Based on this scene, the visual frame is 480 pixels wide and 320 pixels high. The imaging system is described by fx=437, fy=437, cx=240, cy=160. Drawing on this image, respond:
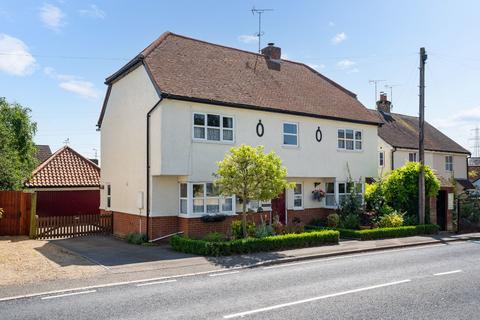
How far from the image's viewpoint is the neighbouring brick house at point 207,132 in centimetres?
1797

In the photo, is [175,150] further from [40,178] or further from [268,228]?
[40,178]

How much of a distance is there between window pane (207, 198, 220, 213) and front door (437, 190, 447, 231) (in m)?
12.7

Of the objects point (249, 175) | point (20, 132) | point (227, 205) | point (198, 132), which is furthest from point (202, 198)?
point (20, 132)

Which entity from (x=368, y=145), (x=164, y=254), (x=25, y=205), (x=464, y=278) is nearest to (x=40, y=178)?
(x=25, y=205)

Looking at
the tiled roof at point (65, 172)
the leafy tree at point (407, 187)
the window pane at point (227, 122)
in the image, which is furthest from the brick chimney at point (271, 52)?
the tiled roof at point (65, 172)

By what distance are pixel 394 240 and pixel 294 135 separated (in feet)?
22.3

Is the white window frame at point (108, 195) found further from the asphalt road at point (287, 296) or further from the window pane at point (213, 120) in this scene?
the asphalt road at point (287, 296)

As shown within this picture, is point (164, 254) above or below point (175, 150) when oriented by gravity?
below

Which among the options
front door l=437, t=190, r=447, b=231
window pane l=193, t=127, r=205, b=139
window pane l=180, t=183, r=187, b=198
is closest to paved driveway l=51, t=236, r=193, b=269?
window pane l=180, t=183, r=187, b=198

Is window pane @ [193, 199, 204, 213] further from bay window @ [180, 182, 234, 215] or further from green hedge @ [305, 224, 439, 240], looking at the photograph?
green hedge @ [305, 224, 439, 240]

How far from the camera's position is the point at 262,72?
23.8m

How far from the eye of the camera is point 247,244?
15.4 m

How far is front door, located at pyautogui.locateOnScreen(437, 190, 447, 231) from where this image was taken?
931 inches

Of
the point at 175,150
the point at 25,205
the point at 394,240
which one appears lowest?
the point at 394,240
